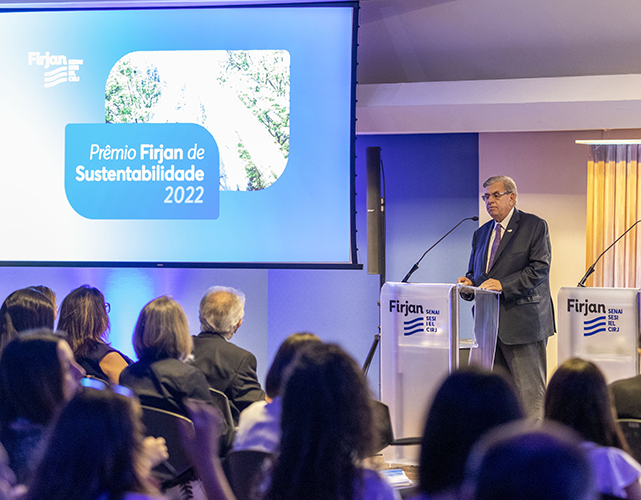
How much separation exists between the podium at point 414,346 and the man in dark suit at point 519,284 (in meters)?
0.49

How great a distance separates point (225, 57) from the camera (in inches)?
154

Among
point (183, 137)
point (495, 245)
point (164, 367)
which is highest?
point (183, 137)

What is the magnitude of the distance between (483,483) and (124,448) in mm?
652

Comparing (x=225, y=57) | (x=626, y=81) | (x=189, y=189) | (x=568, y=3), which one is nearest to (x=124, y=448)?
(x=189, y=189)

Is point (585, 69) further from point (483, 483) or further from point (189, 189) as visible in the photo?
point (483, 483)

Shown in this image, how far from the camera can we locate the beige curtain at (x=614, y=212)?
5418 mm

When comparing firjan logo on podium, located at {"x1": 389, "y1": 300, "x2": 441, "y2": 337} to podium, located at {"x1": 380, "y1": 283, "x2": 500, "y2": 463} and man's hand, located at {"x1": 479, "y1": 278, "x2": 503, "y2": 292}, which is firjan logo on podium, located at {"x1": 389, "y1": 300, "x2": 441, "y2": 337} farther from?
man's hand, located at {"x1": 479, "y1": 278, "x2": 503, "y2": 292}

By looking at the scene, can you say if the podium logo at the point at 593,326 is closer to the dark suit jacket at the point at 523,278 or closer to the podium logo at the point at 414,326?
the dark suit jacket at the point at 523,278

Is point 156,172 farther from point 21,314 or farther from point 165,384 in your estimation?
point 165,384

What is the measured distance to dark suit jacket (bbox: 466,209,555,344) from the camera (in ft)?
13.2

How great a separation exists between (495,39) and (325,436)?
3.96 meters

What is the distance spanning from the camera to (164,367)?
231 centimetres

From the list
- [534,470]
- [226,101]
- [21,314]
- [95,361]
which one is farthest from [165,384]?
[226,101]


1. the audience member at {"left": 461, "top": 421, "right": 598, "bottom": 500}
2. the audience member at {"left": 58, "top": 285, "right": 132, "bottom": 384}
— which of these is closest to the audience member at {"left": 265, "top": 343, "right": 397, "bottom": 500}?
the audience member at {"left": 461, "top": 421, "right": 598, "bottom": 500}
